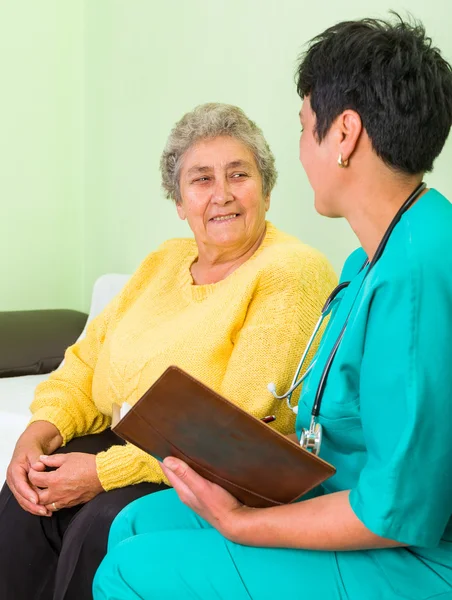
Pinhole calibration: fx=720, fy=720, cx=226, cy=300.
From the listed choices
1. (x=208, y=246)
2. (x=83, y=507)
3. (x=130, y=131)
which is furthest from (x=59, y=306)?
(x=83, y=507)

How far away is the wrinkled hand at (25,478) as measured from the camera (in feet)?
4.97

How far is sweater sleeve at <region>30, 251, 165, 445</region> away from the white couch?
151 millimetres

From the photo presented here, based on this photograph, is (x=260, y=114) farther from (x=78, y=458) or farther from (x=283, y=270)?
(x=78, y=458)

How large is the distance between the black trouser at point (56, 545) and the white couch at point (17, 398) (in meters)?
0.22

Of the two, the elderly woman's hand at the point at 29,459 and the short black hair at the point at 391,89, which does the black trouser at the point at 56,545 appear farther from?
the short black hair at the point at 391,89

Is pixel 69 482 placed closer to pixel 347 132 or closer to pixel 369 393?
pixel 369 393

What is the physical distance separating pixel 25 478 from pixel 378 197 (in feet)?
3.35

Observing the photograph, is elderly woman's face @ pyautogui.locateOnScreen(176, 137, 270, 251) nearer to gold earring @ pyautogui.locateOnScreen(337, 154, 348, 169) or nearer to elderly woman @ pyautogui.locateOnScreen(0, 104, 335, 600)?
elderly woman @ pyautogui.locateOnScreen(0, 104, 335, 600)

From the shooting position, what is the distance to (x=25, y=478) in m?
1.56

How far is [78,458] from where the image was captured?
1.51 meters

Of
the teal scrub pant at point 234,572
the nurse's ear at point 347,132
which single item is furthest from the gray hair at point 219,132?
the teal scrub pant at point 234,572

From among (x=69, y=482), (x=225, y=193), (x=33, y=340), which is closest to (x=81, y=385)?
(x=69, y=482)

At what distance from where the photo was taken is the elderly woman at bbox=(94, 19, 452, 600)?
→ 2.73 ft

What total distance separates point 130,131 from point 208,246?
4.51ft
